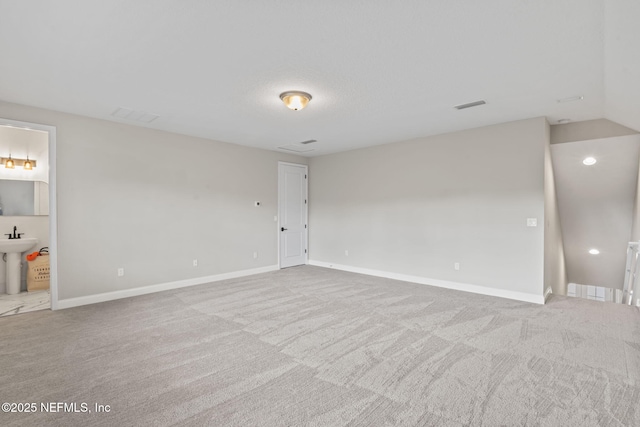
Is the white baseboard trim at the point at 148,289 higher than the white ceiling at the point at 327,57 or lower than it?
lower

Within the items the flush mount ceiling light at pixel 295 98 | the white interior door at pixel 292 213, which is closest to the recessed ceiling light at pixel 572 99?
the flush mount ceiling light at pixel 295 98

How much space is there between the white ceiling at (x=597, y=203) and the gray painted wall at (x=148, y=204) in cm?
546

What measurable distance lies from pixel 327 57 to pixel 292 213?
4772 millimetres

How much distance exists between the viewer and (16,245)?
16.0 feet

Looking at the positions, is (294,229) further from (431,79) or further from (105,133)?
(431,79)

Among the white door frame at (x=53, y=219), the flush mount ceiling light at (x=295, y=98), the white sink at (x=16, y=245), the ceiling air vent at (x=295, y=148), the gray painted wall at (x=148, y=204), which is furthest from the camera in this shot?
the ceiling air vent at (x=295, y=148)

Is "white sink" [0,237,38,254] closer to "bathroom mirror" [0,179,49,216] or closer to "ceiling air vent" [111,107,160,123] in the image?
"bathroom mirror" [0,179,49,216]

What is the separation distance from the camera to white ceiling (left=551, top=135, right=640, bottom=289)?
4605 millimetres

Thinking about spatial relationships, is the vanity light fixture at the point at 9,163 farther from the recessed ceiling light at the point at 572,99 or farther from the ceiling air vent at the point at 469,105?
the recessed ceiling light at the point at 572,99

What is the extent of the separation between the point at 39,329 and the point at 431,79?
498cm

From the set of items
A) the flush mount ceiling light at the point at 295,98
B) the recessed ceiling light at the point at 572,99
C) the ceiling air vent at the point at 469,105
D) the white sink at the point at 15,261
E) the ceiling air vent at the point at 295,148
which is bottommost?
the white sink at the point at 15,261

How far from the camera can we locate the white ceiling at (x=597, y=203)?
461 centimetres

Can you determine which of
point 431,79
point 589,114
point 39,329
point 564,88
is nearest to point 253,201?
point 39,329

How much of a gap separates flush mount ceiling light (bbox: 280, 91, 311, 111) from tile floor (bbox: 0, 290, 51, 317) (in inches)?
167
